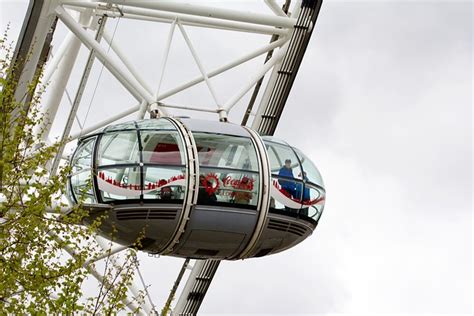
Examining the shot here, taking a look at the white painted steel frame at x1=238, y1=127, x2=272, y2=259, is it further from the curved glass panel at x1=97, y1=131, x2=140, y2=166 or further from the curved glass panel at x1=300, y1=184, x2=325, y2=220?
the curved glass panel at x1=97, y1=131, x2=140, y2=166

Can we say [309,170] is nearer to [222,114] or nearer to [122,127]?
[222,114]

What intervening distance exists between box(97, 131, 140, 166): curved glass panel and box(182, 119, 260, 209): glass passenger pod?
85 centimetres

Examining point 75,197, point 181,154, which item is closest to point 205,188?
point 181,154

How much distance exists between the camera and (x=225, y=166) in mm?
22344

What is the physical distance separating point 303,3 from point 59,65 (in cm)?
510

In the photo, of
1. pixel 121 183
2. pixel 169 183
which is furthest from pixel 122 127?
pixel 169 183

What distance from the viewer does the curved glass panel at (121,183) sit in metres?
22.2

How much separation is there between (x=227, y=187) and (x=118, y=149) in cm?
163

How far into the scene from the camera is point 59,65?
29078mm

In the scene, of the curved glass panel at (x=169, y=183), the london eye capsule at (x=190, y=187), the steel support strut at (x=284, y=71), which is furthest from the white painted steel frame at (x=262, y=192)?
the steel support strut at (x=284, y=71)

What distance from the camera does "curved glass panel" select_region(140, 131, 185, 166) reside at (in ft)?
72.6

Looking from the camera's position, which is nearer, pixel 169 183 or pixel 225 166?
pixel 169 183

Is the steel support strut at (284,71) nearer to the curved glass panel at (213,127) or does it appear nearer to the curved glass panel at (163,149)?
the curved glass panel at (213,127)

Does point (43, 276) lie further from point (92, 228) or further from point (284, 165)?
point (284, 165)
